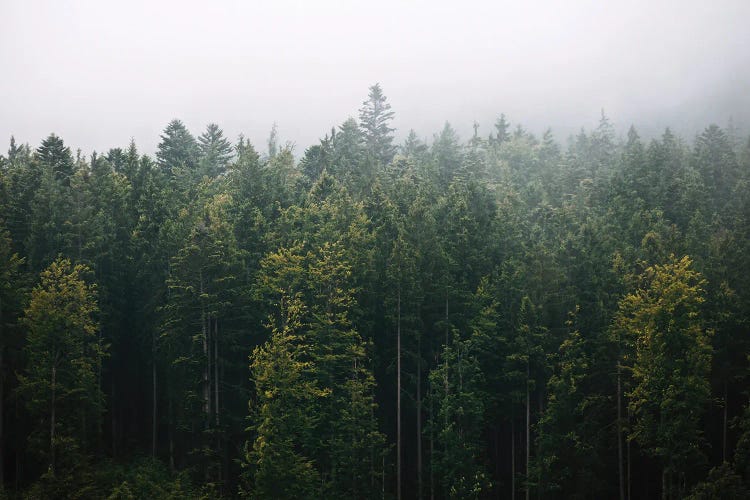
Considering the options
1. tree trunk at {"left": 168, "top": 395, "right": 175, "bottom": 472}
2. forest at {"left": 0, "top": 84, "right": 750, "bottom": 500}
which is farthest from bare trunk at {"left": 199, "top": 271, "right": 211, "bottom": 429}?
tree trunk at {"left": 168, "top": 395, "right": 175, "bottom": 472}

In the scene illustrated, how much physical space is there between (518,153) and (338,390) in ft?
225

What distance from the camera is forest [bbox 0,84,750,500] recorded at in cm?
3612

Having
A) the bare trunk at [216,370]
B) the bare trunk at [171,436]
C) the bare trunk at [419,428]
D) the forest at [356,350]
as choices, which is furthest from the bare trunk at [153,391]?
the bare trunk at [419,428]

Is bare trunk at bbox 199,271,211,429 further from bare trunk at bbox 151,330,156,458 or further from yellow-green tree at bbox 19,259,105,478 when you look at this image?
yellow-green tree at bbox 19,259,105,478

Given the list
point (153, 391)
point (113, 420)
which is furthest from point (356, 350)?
point (113, 420)

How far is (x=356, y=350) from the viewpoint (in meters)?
37.8

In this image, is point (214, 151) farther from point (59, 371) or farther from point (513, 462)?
point (513, 462)

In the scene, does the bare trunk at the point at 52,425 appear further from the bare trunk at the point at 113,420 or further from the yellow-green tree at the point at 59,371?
the bare trunk at the point at 113,420

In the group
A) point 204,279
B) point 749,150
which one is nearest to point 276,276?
point 204,279

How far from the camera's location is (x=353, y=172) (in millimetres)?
62062

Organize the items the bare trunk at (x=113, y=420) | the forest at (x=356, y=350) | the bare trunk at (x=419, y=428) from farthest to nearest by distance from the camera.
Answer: the bare trunk at (x=113, y=420) < the bare trunk at (x=419, y=428) < the forest at (x=356, y=350)

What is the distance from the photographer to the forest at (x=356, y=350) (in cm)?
3612

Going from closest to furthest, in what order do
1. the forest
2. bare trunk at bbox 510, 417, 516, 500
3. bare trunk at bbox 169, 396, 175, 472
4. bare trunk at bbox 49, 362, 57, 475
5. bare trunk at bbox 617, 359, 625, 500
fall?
bare trunk at bbox 49, 362, 57, 475 < the forest < bare trunk at bbox 617, 359, 625, 500 < bare trunk at bbox 510, 417, 516, 500 < bare trunk at bbox 169, 396, 175, 472

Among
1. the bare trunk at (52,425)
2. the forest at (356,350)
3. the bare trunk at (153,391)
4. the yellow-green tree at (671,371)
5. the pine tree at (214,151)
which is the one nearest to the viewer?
the yellow-green tree at (671,371)
